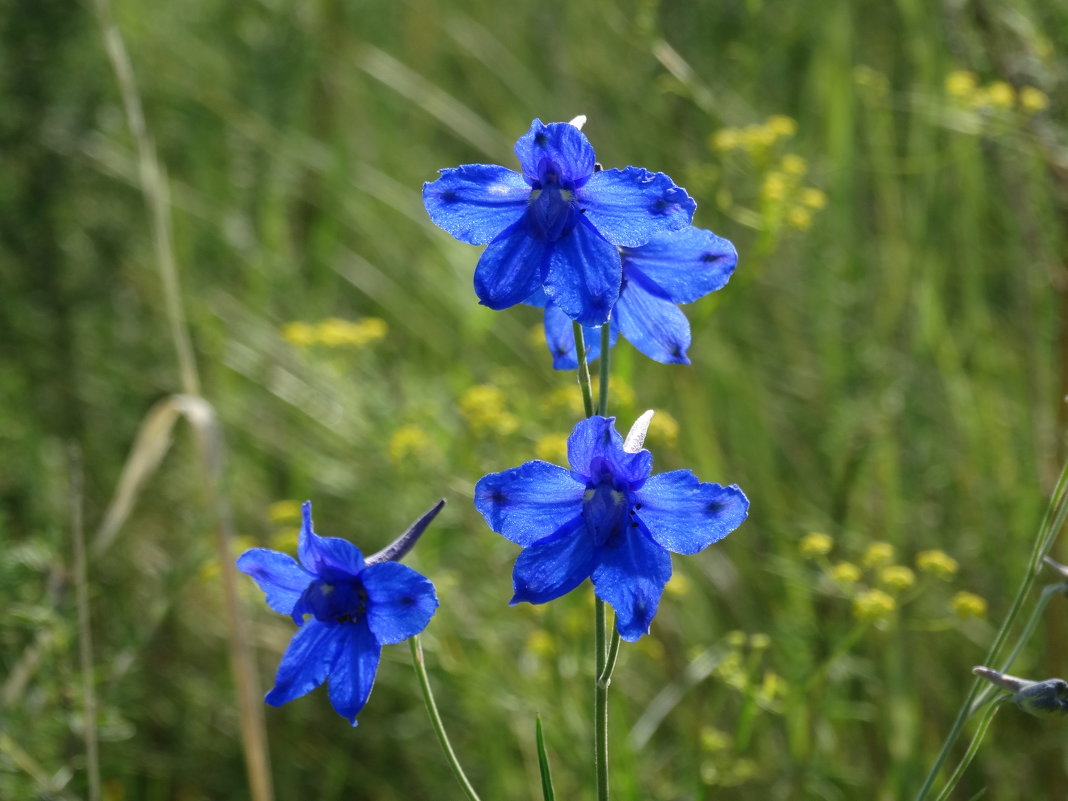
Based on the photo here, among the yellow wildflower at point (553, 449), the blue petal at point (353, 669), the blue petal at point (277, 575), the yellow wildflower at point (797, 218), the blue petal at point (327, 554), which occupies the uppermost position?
the yellow wildflower at point (797, 218)

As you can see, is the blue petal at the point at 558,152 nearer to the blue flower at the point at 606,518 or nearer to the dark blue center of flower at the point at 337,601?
the blue flower at the point at 606,518

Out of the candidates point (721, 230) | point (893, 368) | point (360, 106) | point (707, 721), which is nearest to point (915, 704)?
point (707, 721)

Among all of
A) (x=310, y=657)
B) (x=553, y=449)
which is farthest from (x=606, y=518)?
(x=553, y=449)

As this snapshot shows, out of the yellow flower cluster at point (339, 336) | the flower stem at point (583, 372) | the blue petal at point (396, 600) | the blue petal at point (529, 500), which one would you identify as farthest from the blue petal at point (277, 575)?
the yellow flower cluster at point (339, 336)

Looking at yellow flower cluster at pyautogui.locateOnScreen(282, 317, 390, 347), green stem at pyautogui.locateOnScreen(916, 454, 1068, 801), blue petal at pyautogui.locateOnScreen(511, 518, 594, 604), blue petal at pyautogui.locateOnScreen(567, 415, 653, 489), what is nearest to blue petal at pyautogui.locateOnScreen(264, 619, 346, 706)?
blue petal at pyautogui.locateOnScreen(511, 518, 594, 604)

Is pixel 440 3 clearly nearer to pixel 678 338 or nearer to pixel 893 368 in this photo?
pixel 893 368

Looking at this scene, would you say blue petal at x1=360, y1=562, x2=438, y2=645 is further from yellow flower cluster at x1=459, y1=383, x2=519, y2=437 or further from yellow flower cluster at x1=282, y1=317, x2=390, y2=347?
yellow flower cluster at x1=282, y1=317, x2=390, y2=347

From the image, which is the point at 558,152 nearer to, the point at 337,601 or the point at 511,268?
the point at 511,268
